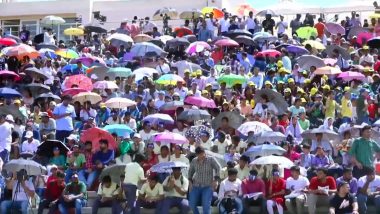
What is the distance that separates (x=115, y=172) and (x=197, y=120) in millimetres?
4439

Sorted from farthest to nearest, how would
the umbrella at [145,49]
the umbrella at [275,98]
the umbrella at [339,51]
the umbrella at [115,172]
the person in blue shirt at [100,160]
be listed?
the umbrella at [145,49] → the umbrella at [339,51] → the umbrella at [275,98] → the person in blue shirt at [100,160] → the umbrella at [115,172]

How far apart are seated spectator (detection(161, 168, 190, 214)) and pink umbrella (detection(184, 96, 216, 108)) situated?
5.89 meters

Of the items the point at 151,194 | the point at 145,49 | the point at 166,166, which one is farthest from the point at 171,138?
the point at 145,49

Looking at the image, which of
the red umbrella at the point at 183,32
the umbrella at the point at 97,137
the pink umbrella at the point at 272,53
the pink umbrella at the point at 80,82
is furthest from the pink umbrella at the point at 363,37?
the umbrella at the point at 97,137

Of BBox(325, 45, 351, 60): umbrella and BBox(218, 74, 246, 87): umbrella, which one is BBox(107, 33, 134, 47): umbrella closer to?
BBox(325, 45, 351, 60): umbrella

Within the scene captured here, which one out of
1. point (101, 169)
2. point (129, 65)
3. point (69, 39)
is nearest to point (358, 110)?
point (101, 169)

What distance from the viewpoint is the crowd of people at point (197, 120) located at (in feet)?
96.4

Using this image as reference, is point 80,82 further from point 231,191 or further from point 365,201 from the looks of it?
point 365,201

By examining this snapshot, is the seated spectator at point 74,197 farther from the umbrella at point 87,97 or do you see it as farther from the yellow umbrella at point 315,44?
the yellow umbrella at point 315,44

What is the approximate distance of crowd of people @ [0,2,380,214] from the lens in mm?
29391

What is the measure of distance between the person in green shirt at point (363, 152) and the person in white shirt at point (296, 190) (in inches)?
58.0

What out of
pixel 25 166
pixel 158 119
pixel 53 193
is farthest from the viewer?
pixel 158 119

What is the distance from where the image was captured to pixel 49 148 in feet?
105

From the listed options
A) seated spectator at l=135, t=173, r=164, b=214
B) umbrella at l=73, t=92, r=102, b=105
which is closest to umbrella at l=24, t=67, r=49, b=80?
umbrella at l=73, t=92, r=102, b=105
